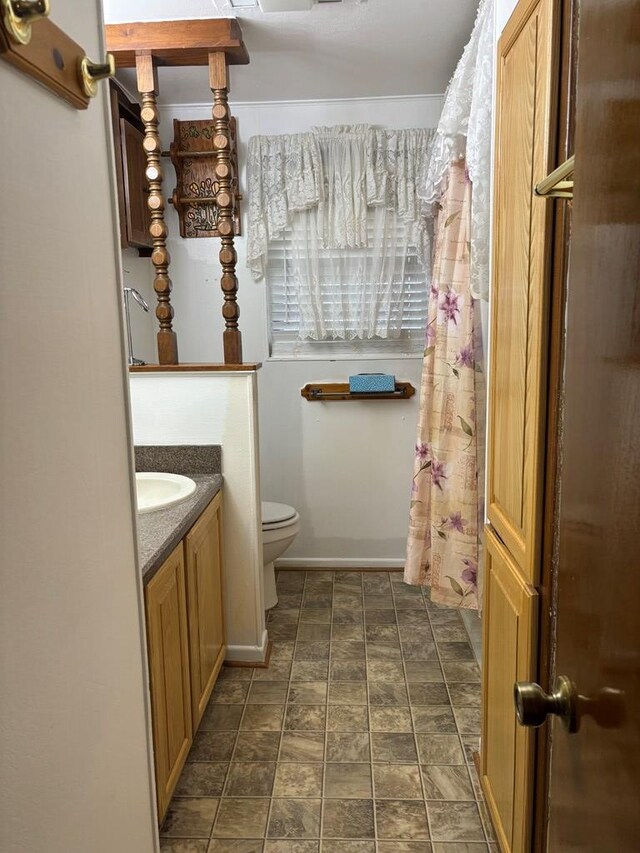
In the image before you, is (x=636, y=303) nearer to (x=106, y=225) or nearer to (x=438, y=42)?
(x=106, y=225)

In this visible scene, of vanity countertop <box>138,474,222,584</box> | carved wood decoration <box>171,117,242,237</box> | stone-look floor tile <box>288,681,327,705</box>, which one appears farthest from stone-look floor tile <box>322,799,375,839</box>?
carved wood decoration <box>171,117,242,237</box>

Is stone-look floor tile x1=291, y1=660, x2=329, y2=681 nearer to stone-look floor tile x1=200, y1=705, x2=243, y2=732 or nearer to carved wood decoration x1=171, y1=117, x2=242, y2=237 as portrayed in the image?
stone-look floor tile x1=200, y1=705, x2=243, y2=732

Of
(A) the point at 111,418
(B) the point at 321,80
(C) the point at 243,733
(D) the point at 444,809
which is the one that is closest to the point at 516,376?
(A) the point at 111,418

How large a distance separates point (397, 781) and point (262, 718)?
54 cm

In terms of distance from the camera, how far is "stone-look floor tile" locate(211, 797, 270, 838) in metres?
1.74

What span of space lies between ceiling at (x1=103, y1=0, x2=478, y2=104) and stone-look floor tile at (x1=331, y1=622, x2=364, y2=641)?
8.11 ft

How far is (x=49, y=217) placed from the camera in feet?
2.76

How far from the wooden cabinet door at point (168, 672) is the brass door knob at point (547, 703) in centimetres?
100

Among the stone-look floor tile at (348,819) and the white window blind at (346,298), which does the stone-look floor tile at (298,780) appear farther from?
the white window blind at (346,298)

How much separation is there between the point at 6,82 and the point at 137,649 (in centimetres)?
92

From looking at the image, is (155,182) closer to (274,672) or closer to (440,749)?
(274,672)

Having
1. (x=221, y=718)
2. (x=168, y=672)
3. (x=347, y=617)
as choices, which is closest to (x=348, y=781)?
(x=221, y=718)

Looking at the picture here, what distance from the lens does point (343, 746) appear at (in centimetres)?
209

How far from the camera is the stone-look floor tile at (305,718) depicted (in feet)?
7.18
